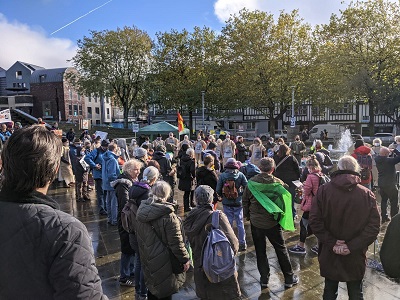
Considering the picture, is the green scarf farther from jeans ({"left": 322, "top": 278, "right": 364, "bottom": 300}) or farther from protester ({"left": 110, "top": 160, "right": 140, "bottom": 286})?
protester ({"left": 110, "top": 160, "right": 140, "bottom": 286})

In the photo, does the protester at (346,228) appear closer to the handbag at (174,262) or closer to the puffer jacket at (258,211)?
the puffer jacket at (258,211)

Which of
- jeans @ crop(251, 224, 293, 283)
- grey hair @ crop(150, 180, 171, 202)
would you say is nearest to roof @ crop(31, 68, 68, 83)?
jeans @ crop(251, 224, 293, 283)

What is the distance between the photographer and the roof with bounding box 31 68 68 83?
56156mm

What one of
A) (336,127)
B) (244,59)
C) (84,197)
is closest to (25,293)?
(84,197)

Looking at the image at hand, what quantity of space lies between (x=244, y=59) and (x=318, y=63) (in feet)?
22.7

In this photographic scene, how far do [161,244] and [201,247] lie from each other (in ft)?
1.40

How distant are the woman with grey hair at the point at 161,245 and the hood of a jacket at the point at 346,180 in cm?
165

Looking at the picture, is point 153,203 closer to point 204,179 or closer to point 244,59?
point 204,179

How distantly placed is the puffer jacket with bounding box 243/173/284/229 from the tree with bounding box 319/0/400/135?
28.9 metres

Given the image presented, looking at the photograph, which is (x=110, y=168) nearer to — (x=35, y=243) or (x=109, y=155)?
(x=109, y=155)

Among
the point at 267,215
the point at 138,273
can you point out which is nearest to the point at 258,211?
the point at 267,215

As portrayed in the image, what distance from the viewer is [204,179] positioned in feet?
22.4

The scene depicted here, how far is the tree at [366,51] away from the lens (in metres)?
28.7

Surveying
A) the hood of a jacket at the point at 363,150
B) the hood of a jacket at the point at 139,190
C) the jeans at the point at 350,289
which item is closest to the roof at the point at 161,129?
the hood of a jacket at the point at 363,150
